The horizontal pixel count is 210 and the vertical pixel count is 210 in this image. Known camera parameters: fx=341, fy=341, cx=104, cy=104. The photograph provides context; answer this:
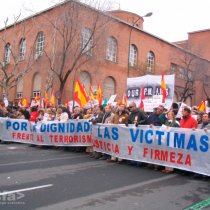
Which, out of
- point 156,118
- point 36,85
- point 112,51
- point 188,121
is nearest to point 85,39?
point 36,85

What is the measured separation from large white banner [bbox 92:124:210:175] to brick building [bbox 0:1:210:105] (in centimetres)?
1597

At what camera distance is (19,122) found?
13.3 m

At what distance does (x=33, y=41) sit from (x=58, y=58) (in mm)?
6690

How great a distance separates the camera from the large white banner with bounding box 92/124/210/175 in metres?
8.15

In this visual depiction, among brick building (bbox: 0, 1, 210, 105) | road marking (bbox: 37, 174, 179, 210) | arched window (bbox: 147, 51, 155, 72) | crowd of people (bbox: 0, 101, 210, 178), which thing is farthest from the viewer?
arched window (bbox: 147, 51, 155, 72)

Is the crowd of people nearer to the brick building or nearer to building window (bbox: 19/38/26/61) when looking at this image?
the brick building

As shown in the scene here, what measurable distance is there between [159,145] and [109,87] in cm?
2927

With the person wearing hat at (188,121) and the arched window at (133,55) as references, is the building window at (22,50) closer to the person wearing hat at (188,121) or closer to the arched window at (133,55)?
the arched window at (133,55)

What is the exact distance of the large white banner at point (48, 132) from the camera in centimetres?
1169

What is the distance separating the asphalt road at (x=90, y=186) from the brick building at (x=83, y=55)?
676 inches

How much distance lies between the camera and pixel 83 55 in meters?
30.3

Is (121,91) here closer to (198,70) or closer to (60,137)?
(198,70)

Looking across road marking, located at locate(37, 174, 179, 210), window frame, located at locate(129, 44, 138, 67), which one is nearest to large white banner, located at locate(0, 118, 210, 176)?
road marking, located at locate(37, 174, 179, 210)

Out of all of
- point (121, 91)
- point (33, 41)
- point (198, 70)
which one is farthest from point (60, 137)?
point (198, 70)
